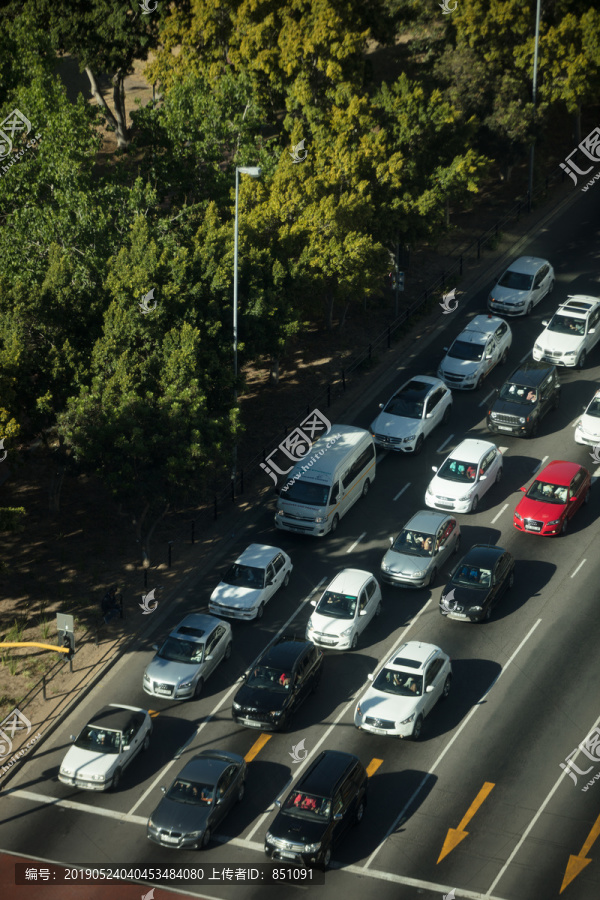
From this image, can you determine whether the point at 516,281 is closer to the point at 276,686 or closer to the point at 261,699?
the point at 276,686

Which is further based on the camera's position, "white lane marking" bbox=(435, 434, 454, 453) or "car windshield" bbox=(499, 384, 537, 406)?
"white lane marking" bbox=(435, 434, 454, 453)

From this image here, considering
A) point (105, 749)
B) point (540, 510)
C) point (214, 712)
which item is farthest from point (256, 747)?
point (540, 510)

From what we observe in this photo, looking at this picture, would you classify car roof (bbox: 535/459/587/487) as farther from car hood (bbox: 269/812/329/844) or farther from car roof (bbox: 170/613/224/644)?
car hood (bbox: 269/812/329/844)

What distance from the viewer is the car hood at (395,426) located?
46812mm

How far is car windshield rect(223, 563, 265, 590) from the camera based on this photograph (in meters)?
39.4

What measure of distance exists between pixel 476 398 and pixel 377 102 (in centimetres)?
1618

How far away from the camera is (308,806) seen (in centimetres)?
2964

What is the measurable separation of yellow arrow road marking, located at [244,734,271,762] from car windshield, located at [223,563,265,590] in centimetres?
635

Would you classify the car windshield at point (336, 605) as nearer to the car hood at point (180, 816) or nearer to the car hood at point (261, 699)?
the car hood at point (261, 699)

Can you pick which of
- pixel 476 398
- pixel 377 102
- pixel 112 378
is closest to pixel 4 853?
pixel 112 378

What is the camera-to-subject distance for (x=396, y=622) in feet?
126

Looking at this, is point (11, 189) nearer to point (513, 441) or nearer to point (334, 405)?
point (334, 405)

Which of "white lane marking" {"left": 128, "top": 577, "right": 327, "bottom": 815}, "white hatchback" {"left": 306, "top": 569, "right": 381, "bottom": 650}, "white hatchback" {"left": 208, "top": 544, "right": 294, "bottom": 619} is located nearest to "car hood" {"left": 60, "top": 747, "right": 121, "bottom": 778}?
"white lane marking" {"left": 128, "top": 577, "right": 327, "bottom": 815}

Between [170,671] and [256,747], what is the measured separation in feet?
13.3
